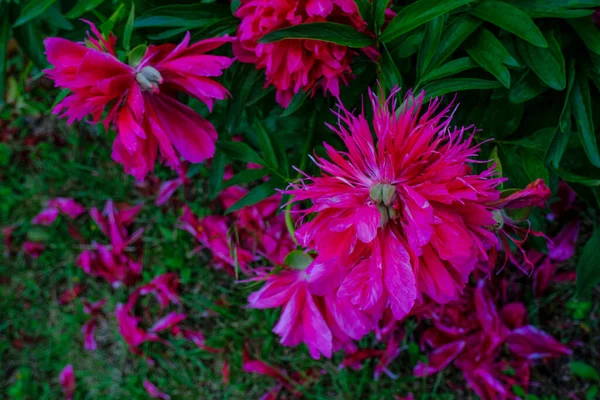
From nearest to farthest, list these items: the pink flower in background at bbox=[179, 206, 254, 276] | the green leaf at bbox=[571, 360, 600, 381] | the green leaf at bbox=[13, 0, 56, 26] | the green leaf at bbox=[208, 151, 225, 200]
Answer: the green leaf at bbox=[13, 0, 56, 26], the green leaf at bbox=[208, 151, 225, 200], the green leaf at bbox=[571, 360, 600, 381], the pink flower in background at bbox=[179, 206, 254, 276]

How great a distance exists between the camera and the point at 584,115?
0.68 metres

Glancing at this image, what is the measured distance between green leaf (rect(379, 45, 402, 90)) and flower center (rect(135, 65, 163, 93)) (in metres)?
0.24

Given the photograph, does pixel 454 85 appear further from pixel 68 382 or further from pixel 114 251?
pixel 68 382

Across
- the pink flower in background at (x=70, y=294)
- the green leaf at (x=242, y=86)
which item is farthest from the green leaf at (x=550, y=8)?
the pink flower in background at (x=70, y=294)

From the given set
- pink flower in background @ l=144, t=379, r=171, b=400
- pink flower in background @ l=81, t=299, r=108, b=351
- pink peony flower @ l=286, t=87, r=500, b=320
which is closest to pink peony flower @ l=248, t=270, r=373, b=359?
pink peony flower @ l=286, t=87, r=500, b=320

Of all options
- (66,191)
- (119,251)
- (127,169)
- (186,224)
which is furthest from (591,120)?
(66,191)

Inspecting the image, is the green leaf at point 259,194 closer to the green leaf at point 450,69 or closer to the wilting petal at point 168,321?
the green leaf at point 450,69

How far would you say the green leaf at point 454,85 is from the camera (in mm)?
612

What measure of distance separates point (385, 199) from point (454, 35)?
26 centimetres

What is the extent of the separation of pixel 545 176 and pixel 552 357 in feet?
1.87

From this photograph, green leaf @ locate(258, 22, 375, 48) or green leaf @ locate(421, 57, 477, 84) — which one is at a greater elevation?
green leaf @ locate(258, 22, 375, 48)

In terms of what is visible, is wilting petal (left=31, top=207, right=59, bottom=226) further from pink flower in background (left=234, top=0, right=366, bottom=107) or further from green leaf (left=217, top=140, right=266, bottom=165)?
pink flower in background (left=234, top=0, right=366, bottom=107)

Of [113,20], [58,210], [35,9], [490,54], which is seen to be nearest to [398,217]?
[490,54]

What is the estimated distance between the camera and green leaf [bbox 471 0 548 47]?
2.04 ft
